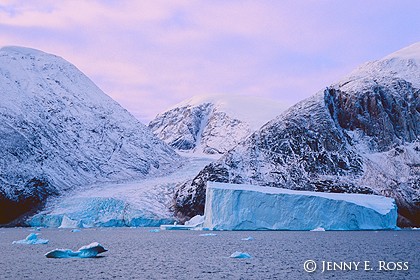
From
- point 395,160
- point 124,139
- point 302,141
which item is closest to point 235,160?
point 302,141

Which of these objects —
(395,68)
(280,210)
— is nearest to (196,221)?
(280,210)

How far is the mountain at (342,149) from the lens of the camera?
76938 mm

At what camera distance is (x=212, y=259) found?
32.7 m

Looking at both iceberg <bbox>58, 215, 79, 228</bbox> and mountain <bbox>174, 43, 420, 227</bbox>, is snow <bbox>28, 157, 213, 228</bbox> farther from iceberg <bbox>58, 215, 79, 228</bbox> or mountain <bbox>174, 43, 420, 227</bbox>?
mountain <bbox>174, 43, 420, 227</bbox>

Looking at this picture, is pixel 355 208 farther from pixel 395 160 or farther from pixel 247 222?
pixel 395 160

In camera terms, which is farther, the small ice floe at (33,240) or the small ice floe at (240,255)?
the small ice floe at (33,240)

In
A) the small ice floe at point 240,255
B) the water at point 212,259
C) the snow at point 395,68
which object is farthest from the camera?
the snow at point 395,68

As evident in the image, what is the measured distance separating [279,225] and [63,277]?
35460mm

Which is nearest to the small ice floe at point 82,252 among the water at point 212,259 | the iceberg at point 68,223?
the water at point 212,259

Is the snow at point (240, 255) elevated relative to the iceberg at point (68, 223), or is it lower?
elevated

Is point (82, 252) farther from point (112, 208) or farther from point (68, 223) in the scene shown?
point (112, 208)

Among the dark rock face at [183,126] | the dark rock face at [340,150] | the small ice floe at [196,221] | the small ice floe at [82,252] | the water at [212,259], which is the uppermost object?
the dark rock face at [183,126]

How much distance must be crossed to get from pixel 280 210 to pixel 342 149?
28478 mm

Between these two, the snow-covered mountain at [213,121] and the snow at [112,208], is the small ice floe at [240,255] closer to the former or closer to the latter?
the snow at [112,208]
